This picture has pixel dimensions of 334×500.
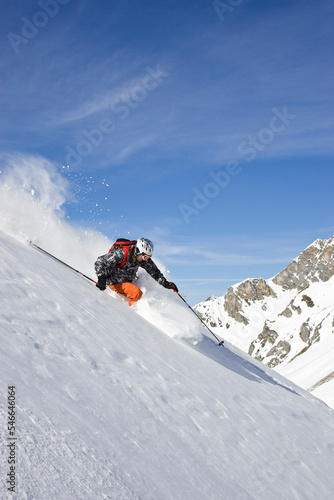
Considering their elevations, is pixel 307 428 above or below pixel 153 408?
above

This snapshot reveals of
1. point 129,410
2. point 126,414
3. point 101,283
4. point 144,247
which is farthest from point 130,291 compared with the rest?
point 126,414

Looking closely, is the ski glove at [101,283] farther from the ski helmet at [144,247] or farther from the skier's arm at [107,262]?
the ski helmet at [144,247]

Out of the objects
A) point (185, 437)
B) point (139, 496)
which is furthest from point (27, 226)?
point (139, 496)

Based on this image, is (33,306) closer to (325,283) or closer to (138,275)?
(138,275)

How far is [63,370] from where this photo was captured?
4.47 m

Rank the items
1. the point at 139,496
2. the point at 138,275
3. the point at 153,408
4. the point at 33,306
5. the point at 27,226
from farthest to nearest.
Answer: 1. the point at 27,226
2. the point at 138,275
3. the point at 33,306
4. the point at 153,408
5. the point at 139,496

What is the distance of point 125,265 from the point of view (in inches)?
384

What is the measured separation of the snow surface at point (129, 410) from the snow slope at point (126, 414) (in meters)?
0.02

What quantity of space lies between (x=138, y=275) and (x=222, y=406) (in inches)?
200

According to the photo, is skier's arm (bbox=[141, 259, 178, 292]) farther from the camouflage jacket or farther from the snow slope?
the snow slope

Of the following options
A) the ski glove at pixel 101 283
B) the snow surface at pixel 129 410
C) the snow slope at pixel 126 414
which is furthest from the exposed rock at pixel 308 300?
the ski glove at pixel 101 283

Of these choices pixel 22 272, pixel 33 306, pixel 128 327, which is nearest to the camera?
pixel 33 306

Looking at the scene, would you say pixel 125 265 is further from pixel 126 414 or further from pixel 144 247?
pixel 126 414

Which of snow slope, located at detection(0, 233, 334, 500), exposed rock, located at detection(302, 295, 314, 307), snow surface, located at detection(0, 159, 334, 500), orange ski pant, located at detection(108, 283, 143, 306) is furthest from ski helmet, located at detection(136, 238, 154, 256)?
exposed rock, located at detection(302, 295, 314, 307)
